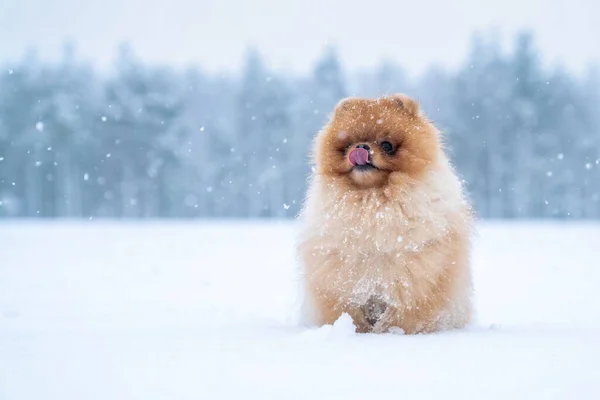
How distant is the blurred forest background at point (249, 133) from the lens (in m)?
29.4

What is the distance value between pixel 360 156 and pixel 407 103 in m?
0.66

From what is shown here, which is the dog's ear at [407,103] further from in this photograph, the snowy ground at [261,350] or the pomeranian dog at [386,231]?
the snowy ground at [261,350]

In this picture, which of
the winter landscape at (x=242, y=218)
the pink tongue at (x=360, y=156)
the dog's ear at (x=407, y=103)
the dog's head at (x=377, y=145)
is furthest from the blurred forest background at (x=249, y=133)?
the pink tongue at (x=360, y=156)

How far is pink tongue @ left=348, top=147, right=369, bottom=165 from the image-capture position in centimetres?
400

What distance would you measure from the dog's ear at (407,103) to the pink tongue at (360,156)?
1.91ft

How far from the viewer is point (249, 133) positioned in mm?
33719

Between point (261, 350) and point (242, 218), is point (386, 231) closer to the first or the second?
point (261, 350)

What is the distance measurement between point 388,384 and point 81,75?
114 ft

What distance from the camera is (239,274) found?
1009 centimetres

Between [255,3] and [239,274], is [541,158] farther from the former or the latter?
[255,3]

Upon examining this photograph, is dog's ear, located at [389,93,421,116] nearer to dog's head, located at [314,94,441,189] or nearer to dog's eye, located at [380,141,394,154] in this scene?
dog's head, located at [314,94,441,189]

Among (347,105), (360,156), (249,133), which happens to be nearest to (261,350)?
(360,156)

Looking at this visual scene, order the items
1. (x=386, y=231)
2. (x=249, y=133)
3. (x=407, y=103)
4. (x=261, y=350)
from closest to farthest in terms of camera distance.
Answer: (x=261, y=350) < (x=386, y=231) < (x=407, y=103) < (x=249, y=133)

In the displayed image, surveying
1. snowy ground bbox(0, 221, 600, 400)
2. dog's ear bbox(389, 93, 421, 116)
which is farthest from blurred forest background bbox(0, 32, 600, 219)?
dog's ear bbox(389, 93, 421, 116)
